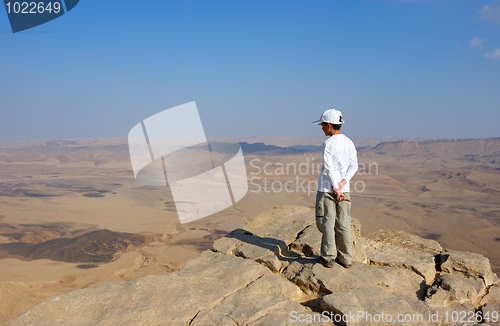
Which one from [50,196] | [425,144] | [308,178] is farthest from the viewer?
[425,144]

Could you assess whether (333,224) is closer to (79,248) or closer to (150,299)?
(150,299)

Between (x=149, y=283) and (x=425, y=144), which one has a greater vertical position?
(x=149, y=283)

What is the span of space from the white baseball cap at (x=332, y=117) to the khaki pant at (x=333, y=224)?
76 centimetres

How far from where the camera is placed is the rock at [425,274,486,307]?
3043 millimetres

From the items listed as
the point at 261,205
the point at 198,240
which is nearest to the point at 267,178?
the point at 261,205

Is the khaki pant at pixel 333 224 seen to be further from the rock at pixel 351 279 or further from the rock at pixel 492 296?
the rock at pixel 492 296

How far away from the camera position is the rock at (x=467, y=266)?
145 inches

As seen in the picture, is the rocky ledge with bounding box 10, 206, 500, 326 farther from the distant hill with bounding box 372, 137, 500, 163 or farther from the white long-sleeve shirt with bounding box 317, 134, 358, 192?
the distant hill with bounding box 372, 137, 500, 163

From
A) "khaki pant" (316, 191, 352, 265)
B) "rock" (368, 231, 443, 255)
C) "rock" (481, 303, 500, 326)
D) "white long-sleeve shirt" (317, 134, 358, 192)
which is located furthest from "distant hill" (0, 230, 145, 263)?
"rock" (481, 303, 500, 326)

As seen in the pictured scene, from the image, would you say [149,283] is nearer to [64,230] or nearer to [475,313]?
[475,313]

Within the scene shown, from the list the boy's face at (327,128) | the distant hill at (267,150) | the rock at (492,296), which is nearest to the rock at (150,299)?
the boy's face at (327,128)

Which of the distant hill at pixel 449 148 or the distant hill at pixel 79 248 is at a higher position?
the distant hill at pixel 79 248

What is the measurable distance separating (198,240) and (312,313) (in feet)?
68.1

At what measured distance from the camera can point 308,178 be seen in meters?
50.5
